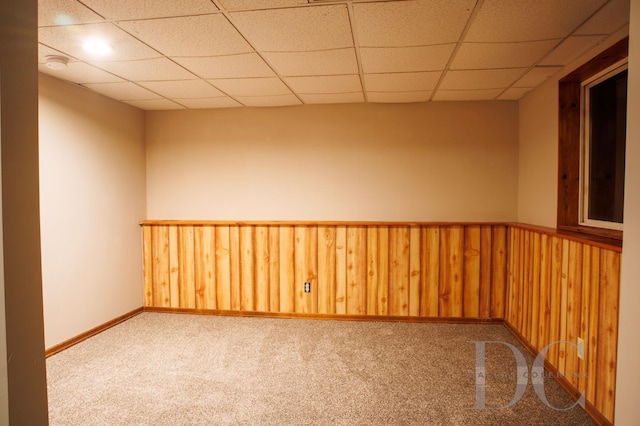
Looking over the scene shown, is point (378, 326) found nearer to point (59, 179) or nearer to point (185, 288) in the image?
point (185, 288)

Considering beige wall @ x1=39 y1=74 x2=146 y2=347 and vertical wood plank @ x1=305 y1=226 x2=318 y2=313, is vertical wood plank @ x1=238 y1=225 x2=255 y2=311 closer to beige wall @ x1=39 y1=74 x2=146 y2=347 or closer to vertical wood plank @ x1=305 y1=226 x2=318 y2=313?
vertical wood plank @ x1=305 y1=226 x2=318 y2=313

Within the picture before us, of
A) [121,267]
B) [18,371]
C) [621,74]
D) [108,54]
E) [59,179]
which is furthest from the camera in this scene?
[121,267]

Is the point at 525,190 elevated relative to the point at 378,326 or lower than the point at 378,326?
elevated

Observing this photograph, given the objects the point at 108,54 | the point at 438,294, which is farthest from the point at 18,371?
the point at 438,294

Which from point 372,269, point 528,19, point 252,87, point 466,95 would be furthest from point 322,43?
point 372,269

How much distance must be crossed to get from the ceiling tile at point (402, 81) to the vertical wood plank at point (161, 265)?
2.81m

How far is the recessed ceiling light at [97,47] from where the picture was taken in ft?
7.46

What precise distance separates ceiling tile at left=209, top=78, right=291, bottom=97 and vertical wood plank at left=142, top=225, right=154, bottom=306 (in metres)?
1.94

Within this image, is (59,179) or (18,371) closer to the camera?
(18,371)

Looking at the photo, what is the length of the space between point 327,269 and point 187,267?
5.39 ft

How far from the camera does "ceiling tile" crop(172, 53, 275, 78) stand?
2537mm

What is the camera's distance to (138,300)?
3.96 meters

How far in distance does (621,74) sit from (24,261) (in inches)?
133

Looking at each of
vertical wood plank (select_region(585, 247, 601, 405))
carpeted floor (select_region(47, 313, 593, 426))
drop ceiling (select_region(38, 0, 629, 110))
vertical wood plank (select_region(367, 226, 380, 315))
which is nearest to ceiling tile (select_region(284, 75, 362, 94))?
drop ceiling (select_region(38, 0, 629, 110))
